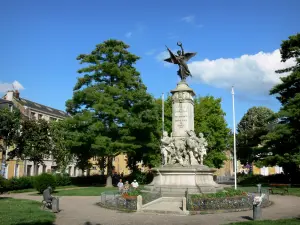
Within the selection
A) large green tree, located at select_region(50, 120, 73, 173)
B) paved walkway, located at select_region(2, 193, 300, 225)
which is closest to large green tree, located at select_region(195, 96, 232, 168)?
large green tree, located at select_region(50, 120, 73, 173)

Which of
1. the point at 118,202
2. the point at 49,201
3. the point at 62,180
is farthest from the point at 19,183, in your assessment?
the point at 118,202

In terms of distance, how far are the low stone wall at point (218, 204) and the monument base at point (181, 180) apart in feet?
10.4

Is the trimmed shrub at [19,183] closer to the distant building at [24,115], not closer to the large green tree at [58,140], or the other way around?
the large green tree at [58,140]

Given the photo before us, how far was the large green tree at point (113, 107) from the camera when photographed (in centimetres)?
3588

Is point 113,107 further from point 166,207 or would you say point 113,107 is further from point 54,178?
point 166,207

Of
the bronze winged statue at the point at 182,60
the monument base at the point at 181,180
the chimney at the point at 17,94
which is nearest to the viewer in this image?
the monument base at the point at 181,180

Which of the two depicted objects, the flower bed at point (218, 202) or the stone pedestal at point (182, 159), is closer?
the flower bed at point (218, 202)

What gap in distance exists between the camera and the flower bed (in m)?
15.9

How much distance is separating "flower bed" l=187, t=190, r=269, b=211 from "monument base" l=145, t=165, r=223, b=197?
9.79 feet

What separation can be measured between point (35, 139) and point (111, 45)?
14.5 meters

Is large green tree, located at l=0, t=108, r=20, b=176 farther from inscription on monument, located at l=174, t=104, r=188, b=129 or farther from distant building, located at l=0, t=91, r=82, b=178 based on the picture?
inscription on monument, located at l=174, t=104, r=188, b=129

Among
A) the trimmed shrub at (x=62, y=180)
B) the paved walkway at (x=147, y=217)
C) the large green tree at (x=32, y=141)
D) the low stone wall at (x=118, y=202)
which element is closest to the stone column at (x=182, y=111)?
the low stone wall at (x=118, y=202)

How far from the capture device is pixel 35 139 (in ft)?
123

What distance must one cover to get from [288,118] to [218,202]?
833 inches
